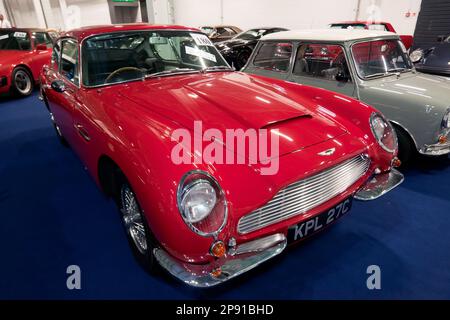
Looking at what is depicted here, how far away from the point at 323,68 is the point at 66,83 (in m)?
2.74

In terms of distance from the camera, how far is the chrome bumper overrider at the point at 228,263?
1250 mm

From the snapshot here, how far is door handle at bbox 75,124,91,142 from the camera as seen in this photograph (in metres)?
1.97

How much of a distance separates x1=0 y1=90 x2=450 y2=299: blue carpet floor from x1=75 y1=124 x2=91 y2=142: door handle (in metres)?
0.65

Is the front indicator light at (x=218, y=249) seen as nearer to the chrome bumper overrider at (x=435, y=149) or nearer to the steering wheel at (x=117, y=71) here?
the steering wheel at (x=117, y=71)


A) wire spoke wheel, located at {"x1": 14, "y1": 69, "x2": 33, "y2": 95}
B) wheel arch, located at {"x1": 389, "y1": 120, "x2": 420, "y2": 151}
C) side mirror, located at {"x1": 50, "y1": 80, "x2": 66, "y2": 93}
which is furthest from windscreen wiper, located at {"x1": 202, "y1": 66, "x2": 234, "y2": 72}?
wire spoke wheel, located at {"x1": 14, "y1": 69, "x2": 33, "y2": 95}

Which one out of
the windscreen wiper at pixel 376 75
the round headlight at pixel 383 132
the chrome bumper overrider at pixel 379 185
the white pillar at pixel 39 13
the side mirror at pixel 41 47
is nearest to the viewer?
the chrome bumper overrider at pixel 379 185

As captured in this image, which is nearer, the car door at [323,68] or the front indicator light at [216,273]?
the front indicator light at [216,273]

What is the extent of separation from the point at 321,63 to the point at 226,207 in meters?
2.79

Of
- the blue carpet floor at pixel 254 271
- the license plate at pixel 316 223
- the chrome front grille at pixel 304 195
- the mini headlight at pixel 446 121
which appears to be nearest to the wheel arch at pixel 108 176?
the blue carpet floor at pixel 254 271

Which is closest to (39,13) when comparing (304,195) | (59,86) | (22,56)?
(22,56)

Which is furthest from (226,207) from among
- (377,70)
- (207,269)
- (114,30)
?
(377,70)

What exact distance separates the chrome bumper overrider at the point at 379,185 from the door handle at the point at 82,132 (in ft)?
6.01

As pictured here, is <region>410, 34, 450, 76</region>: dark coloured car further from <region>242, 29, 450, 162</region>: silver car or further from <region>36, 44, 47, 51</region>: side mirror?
<region>36, 44, 47, 51</region>: side mirror

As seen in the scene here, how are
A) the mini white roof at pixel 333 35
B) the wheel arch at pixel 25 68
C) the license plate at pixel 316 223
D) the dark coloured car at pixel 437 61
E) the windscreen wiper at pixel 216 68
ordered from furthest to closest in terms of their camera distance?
the wheel arch at pixel 25 68, the dark coloured car at pixel 437 61, the mini white roof at pixel 333 35, the windscreen wiper at pixel 216 68, the license plate at pixel 316 223
